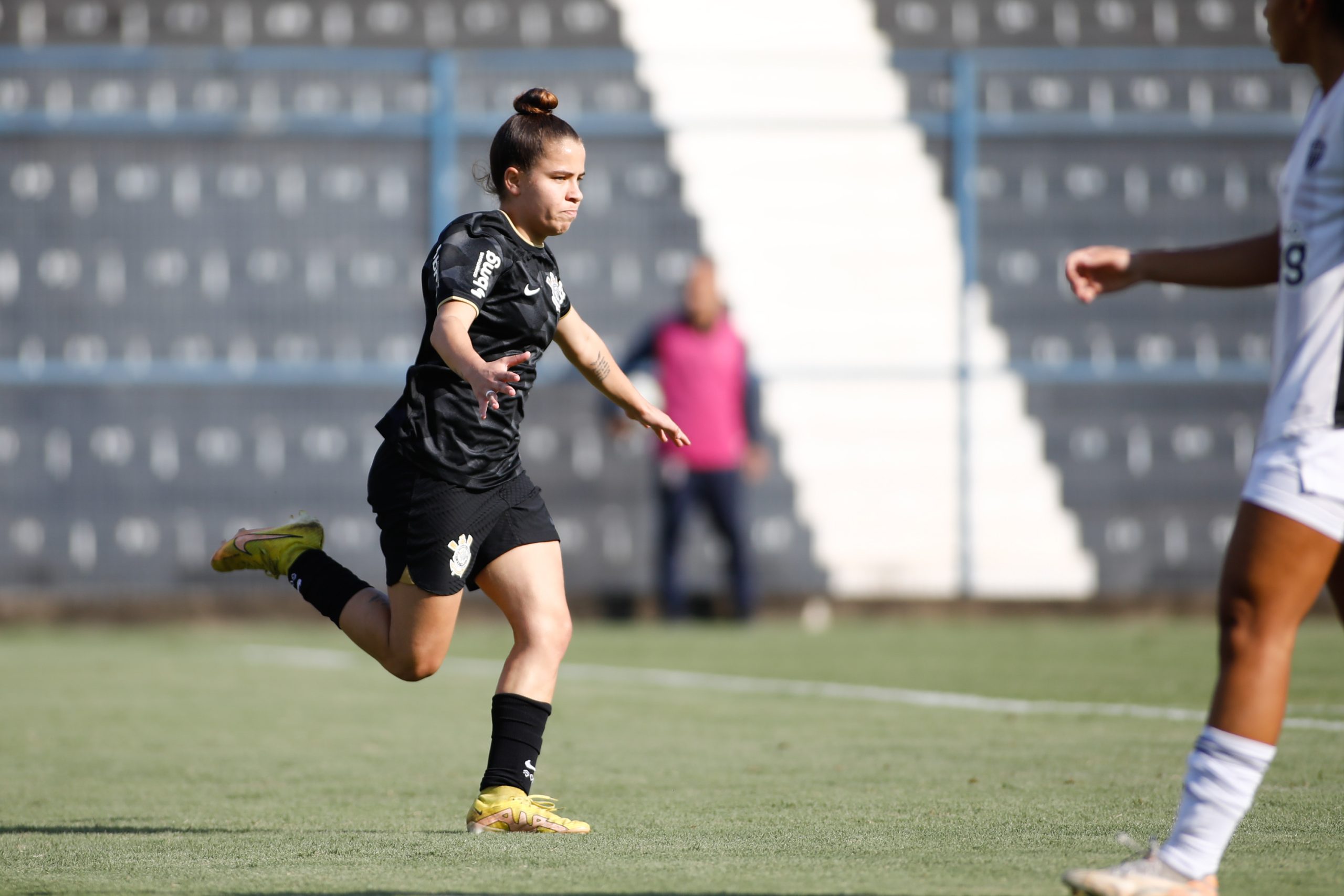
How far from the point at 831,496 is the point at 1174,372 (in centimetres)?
280

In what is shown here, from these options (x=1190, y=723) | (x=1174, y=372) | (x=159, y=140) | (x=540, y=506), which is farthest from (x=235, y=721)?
(x=1174, y=372)

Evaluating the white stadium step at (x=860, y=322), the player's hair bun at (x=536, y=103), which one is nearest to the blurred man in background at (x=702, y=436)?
the white stadium step at (x=860, y=322)

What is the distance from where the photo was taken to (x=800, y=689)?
8.59 metres

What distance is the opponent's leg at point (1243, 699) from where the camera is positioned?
10.8 ft

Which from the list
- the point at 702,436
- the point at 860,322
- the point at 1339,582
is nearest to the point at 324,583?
the point at 1339,582

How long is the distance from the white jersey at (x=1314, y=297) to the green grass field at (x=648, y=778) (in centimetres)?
95

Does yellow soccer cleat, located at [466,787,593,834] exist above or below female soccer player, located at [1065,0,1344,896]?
below

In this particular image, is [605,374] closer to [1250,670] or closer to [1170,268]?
[1170,268]

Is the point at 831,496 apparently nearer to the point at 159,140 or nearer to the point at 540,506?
the point at 159,140

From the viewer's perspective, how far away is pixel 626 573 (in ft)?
44.3

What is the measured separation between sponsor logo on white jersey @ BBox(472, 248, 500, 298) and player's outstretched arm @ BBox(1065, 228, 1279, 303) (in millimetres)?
1493

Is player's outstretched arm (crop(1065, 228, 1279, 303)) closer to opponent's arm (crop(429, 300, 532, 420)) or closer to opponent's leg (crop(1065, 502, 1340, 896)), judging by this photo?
opponent's leg (crop(1065, 502, 1340, 896))

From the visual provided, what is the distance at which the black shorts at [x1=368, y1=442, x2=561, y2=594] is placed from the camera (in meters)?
4.67

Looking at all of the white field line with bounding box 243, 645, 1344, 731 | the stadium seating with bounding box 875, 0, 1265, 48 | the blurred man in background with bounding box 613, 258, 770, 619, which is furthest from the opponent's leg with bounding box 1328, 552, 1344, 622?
the stadium seating with bounding box 875, 0, 1265, 48
